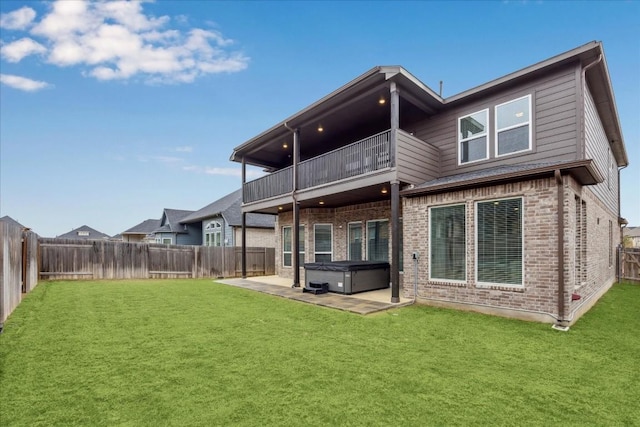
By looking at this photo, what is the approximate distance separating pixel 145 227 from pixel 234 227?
16114 mm

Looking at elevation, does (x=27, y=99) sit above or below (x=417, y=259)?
above

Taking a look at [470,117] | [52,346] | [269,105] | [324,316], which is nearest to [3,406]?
[52,346]

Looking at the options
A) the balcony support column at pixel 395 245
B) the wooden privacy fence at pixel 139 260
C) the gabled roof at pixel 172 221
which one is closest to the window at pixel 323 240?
the wooden privacy fence at pixel 139 260

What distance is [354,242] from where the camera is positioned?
39.2ft

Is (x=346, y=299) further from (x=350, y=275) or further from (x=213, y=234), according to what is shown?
(x=213, y=234)

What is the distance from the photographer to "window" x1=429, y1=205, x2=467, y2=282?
7156mm

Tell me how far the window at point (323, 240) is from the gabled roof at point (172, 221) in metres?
14.5

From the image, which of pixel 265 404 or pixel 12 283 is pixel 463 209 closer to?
pixel 265 404

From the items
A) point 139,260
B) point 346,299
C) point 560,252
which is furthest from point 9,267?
point 560,252

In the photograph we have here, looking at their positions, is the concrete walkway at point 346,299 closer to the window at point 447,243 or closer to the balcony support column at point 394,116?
the window at point 447,243

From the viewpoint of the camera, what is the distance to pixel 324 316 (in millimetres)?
6688

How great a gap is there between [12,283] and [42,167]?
24.0 meters

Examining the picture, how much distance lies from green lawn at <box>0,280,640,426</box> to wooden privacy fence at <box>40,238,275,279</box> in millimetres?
7858

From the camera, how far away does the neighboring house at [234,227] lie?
62.0ft
